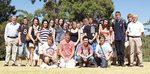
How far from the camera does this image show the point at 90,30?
704 inches

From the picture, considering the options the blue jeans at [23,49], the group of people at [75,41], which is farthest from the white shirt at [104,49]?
the blue jeans at [23,49]

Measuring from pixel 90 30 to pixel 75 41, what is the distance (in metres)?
0.77

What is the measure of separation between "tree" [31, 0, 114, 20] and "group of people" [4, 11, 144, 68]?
84.5 feet

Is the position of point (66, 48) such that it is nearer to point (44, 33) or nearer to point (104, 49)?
point (44, 33)

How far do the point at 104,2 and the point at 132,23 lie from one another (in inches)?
1334

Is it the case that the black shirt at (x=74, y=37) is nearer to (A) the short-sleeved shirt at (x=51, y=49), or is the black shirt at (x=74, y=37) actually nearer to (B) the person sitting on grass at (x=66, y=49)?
(B) the person sitting on grass at (x=66, y=49)

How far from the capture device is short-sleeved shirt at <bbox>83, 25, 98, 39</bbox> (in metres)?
17.9

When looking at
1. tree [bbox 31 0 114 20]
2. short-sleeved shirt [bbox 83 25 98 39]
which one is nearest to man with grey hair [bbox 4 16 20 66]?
short-sleeved shirt [bbox 83 25 98 39]

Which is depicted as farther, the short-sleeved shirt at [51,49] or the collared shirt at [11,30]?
the collared shirt at [11,30]

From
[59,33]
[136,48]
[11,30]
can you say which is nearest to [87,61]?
[59,33]

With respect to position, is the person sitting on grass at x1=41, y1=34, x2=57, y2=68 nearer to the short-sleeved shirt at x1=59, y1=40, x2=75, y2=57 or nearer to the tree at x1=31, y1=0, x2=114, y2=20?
the short-sleeved shirt at x1=59, y1=40, x2=75, y2=57

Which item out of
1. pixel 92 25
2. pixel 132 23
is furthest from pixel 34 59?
pixel 132 23

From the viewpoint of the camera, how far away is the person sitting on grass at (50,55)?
1708cm

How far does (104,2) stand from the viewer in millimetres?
51750
